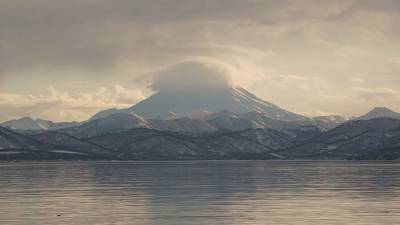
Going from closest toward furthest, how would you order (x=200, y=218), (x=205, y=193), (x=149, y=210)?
(x=200, y=218), (x=149, y=210), (x=205, y=193)

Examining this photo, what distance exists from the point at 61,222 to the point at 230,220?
59.5 feet

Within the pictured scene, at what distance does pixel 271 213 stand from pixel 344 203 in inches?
730

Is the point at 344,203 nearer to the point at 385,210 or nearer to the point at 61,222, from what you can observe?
the point at 385,210

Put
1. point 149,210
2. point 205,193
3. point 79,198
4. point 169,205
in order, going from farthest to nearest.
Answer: point 205,193, point 79,198, point 169,205, point 149,210

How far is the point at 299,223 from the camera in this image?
73875mm

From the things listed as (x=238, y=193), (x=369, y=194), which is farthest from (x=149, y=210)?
(x=369, y=194)

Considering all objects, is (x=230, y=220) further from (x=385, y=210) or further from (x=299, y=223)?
(x=385, y=210)

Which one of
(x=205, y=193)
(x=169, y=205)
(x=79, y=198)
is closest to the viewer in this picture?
(x=169, y=205)

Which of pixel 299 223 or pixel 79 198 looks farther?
pixel 79 198

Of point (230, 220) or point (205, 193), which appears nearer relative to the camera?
point (230, 220)

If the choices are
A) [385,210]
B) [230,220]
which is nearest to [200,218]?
[230,220]

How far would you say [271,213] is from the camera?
85125mm

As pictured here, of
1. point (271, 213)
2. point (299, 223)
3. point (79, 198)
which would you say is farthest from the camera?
point (79, 198)

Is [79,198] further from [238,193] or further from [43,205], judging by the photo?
[238,193]
